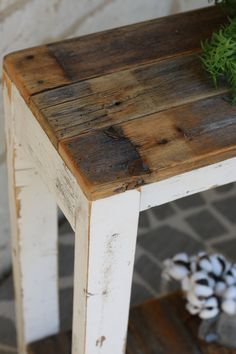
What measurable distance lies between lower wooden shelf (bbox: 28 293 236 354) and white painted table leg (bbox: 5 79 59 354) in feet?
0.14

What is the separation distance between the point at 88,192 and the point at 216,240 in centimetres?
105

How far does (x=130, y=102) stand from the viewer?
2.86 feet

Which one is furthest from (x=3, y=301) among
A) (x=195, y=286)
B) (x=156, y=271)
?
(x=195, y=286)

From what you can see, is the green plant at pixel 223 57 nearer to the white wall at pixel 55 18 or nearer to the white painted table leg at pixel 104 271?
the white painted table leg at pixel 104 271

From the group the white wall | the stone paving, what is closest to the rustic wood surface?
the white wall

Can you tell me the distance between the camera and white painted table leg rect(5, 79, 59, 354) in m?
1.05

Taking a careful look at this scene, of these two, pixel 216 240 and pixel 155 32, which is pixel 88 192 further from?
pixel 216 240

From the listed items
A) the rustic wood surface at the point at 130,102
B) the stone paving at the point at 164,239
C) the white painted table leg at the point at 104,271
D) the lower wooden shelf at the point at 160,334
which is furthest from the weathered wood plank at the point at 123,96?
the stone paving at the point at 164,239

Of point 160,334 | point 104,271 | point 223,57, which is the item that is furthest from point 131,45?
point 160,334

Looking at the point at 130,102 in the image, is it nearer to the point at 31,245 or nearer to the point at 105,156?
the point at 105,156

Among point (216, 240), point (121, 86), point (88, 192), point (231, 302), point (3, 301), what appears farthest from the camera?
point (216, 240)

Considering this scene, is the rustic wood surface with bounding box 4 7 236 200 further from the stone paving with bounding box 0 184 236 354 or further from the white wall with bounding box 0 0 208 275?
the stone paving with bounding box 0 184 236 354

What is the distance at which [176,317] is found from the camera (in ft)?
4.37

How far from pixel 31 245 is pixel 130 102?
15.6 inches
